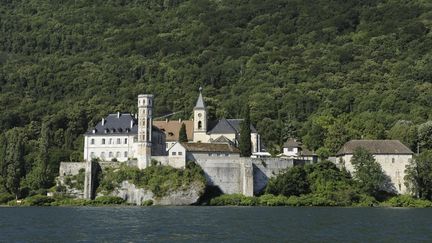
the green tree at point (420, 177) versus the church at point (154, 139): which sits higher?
the church at point (154, 139)

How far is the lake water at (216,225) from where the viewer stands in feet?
169

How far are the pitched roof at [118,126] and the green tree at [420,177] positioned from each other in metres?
30.2

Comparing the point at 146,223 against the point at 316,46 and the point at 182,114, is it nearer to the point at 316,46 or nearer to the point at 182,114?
the point at 182,114

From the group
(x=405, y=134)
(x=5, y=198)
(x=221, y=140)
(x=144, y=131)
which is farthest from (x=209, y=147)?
(x=405, y=134)

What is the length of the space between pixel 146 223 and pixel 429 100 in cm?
8235

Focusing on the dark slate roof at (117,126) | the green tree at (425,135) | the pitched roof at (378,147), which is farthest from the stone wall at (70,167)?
the green tree at (425,135)

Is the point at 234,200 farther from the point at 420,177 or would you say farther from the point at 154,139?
the point at 420,177

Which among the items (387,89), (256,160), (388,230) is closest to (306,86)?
(387,89)

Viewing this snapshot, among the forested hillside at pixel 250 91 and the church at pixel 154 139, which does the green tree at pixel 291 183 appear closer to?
the church at pixel 154 139

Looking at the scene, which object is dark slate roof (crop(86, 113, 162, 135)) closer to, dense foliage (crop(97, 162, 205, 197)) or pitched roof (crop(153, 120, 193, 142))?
pitched roof (crop(153, 120, 193, 142))

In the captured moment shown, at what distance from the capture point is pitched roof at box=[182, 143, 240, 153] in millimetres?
91625

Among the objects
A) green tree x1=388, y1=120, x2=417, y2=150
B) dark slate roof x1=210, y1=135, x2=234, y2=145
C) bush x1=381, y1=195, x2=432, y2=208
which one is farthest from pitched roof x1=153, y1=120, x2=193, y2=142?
bush x1=381, y1=195, x2=432, y2=208

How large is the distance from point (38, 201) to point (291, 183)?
26333 millimetres

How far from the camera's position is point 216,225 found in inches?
2362
